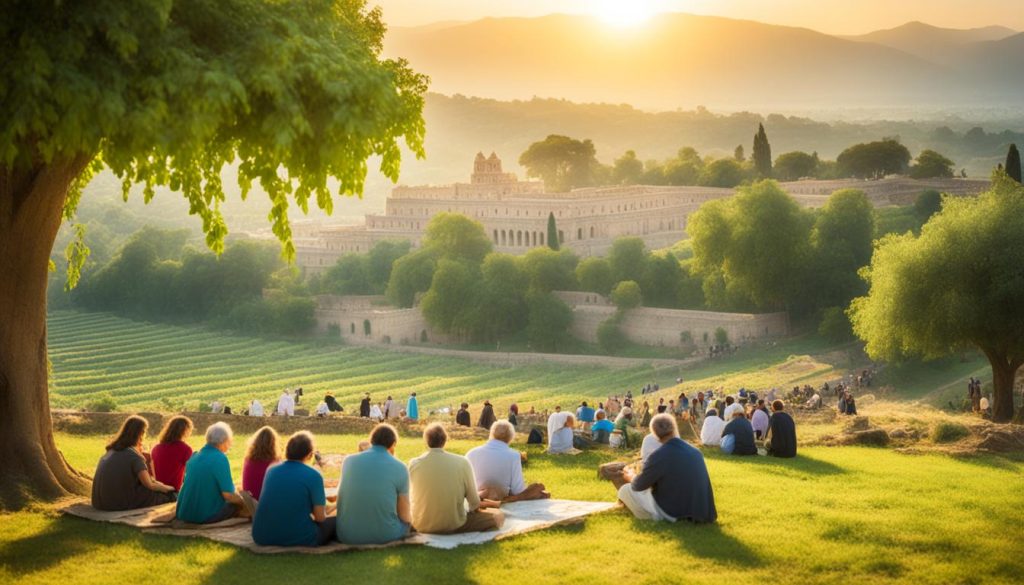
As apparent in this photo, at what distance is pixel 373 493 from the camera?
37.2ft

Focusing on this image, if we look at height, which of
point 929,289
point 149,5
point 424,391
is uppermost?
point 149,5

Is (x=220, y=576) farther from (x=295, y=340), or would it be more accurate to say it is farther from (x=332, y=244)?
(x=332, y=244)

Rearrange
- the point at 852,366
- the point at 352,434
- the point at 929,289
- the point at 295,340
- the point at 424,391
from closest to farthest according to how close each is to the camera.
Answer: the point at 352,434, the point at 929,289, the point at 852,366, the point at 424,391, the point at 295,340

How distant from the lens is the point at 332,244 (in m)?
105

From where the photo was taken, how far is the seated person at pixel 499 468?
43.4ft

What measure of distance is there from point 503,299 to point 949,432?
2151 inches

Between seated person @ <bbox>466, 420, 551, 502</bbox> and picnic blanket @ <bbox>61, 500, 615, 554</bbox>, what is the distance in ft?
0.49

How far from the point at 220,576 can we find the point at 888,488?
7697 mm

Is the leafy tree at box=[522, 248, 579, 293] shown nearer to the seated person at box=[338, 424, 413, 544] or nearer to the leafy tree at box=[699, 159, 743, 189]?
the leafy tree at box=[699, 159, 743, 189]

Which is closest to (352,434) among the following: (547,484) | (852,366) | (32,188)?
(547,484)

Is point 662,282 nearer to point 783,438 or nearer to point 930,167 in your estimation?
point 930,167

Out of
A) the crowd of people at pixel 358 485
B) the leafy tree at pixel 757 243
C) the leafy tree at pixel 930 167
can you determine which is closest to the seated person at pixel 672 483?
the crowd of people at pixel 358 485

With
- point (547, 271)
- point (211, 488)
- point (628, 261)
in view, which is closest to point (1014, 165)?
point (628, 261)

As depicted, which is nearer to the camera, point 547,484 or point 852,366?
point 547,484
